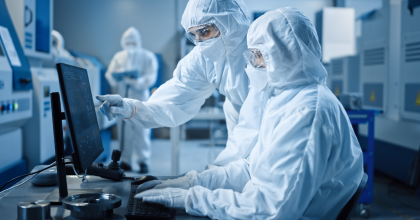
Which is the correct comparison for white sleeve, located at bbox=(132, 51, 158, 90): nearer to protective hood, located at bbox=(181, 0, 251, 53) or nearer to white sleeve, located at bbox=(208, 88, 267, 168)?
protective hood, located at bbox=(181, 0, 251, 53)

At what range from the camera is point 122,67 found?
3.95m

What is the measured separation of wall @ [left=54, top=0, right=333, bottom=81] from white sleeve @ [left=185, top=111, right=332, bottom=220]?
502 cm

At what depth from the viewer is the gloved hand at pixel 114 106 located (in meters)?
1.23

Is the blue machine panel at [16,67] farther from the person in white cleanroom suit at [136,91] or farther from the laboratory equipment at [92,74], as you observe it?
the person in white cleanroom suit at [136,91]

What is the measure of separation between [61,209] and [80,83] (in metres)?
0.37

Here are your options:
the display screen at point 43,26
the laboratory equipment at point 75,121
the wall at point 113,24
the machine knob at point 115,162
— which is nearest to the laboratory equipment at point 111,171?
the machine knob at point 115,162

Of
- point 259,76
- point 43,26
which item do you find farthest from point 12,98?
point 259,76

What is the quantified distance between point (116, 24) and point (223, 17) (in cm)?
469

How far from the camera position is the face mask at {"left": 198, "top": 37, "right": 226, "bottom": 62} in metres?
1.40

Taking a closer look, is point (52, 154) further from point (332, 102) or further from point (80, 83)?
point (332, 102)

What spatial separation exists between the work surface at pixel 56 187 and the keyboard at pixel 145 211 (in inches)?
0.9

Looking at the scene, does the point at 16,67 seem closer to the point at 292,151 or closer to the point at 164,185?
the point at 164,185

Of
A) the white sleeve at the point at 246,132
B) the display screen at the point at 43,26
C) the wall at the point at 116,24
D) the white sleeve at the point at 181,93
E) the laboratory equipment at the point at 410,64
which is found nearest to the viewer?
the white sleeve at the point at 246,132

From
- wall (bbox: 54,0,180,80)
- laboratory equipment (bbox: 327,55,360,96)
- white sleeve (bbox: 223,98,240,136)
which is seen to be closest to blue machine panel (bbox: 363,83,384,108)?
laboratory equipment (bbox: 327,55,360,96)
